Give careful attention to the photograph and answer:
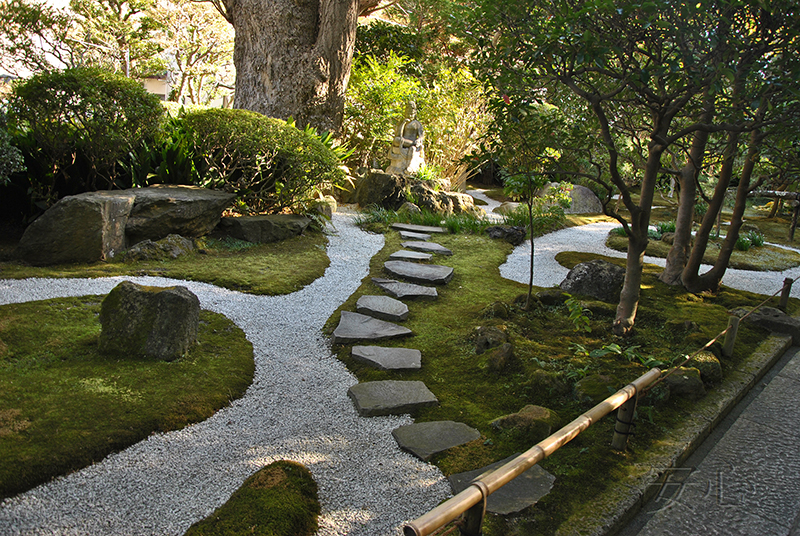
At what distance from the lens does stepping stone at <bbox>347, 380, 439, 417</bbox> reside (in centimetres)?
287

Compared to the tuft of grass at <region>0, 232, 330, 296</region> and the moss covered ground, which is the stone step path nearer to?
the moss covered ground

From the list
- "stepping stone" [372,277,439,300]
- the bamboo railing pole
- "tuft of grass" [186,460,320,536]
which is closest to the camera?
the bamboo railing pole

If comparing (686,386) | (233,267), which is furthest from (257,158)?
(686,386)

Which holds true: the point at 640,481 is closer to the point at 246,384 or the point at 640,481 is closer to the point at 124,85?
the point at 246,384

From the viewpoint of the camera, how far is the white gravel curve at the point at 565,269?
6.32 m

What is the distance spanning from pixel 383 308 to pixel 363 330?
0.48 metres

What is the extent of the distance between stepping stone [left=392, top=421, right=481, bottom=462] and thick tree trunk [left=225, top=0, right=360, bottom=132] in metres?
6.81

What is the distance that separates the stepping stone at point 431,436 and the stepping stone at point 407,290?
2.16 metres

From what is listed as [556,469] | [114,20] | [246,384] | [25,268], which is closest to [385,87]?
[25,268]

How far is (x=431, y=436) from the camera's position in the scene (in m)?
2.65

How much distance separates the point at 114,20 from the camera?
53.6 ft

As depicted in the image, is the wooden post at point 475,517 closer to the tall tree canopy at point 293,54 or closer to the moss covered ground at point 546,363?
the moss covered ground at point 546,363

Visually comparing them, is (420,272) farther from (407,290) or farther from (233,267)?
(233,267)

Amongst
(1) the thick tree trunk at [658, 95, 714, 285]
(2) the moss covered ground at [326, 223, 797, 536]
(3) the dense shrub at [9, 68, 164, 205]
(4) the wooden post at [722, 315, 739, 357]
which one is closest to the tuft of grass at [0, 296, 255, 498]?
(2) the moss covered ground at [326, 223, 797, 536]
